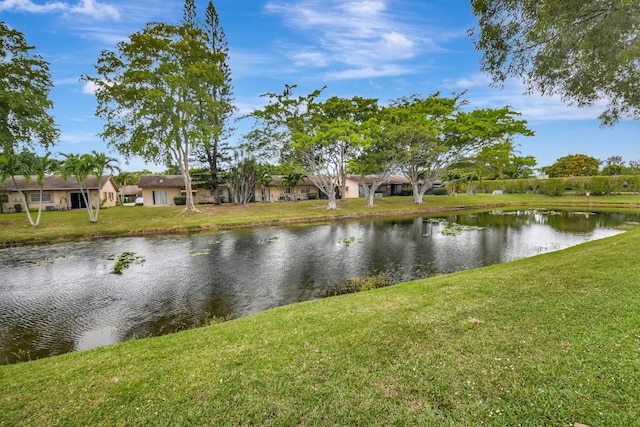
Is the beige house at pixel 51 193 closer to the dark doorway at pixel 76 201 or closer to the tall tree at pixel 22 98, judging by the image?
the dark doorway at pixel 76 201

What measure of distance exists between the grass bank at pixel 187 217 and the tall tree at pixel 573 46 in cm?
2466

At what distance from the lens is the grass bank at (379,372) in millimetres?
3461

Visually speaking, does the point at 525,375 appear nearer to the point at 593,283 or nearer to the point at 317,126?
the point at 593,283

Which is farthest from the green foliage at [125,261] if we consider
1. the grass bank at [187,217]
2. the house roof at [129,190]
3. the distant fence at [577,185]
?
the distant fence at [577,185]

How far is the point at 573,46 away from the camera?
8.15 metres

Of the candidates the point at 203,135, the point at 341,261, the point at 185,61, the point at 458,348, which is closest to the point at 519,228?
the point at 341,261

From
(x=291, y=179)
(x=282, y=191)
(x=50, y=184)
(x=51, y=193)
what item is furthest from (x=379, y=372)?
(x=282, y=191)

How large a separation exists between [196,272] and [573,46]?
48.7 feet

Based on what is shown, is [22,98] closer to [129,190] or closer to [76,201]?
[76,201]

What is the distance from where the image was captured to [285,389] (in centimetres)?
394

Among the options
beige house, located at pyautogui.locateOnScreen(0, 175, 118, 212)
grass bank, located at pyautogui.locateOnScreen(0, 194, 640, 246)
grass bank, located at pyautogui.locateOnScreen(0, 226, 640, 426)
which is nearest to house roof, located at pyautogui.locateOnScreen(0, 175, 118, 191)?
beige house, located at pyautogui.locateOnScreen(0, 175, 118, 212)

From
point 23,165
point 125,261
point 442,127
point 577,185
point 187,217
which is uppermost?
point 442,127

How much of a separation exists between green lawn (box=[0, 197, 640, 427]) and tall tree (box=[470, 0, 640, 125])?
18.4 feet

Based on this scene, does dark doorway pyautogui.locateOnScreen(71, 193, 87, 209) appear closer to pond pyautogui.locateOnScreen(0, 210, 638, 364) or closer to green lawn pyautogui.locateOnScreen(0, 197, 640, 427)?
pond pyautogui.locateOnScreen(0, 210, 638, 364)
